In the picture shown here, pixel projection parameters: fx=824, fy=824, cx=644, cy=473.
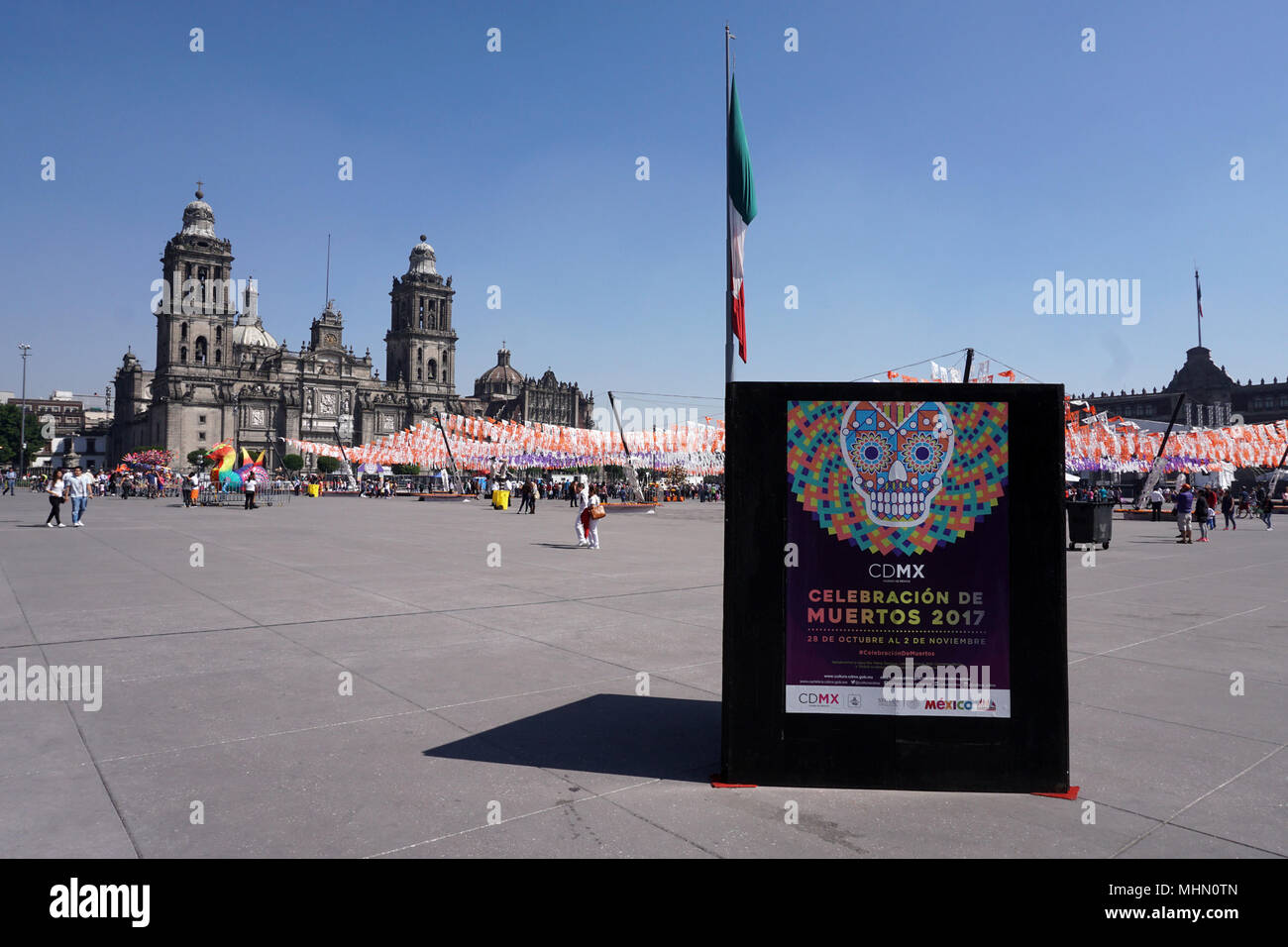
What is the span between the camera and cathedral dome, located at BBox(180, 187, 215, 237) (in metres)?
126

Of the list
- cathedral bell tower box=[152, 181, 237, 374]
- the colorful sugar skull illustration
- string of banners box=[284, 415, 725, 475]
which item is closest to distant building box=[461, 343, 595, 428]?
cathedral bell tower box=[152, 181, 237, 374]

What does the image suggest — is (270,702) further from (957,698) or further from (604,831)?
(957,698)

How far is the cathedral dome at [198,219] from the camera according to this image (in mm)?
126188

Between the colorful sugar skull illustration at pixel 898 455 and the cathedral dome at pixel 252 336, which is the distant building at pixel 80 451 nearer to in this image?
the cathedral dome at pixel 252 336

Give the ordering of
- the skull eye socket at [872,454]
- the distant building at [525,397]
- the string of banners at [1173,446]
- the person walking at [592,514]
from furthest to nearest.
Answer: the distant building at [525,397]
the string of banners at [1173,446]
the person walking at [592,514]
the skull eye socket at [872,454]

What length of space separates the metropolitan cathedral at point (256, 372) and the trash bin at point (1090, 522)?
10731 cm

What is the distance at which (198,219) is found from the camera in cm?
12694

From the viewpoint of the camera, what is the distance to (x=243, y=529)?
21.8 metres

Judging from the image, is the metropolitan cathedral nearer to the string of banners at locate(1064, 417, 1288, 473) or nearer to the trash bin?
the string of banners at locate(1064, 417, 1288, 473)

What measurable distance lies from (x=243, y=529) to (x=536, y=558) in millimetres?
10647

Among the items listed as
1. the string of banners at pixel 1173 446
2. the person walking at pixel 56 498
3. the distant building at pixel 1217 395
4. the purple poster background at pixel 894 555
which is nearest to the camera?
the purple poster background at pixel 894 555

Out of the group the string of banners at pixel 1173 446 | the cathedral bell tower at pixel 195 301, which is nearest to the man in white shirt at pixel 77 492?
the string of banners at pixel 1173 446

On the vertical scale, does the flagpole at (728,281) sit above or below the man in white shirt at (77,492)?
above

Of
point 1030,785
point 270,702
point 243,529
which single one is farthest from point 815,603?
point 243,529
